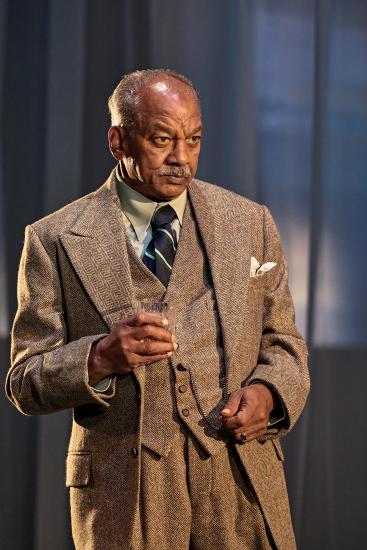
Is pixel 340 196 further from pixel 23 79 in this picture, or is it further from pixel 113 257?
pixel 113 257

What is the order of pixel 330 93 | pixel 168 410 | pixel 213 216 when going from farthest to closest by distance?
pixel 330 93, pixel 213 216, pixel 168 410

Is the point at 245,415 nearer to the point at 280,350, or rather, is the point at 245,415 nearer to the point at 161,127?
the point at 280,350

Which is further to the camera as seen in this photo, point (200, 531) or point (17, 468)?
point (17, 468)

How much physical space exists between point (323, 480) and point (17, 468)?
953mm

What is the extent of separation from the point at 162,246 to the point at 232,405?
0.37 m

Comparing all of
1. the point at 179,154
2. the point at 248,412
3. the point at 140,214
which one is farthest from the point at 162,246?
the point at 248,412

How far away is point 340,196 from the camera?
3291mm

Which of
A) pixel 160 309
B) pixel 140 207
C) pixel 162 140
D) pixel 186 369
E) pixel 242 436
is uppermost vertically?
pixel 162 140

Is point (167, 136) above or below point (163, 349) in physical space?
above

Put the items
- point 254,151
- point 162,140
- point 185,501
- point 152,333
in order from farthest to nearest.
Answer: point 254,151 < point 162,140 < point 185,501 < point 152,333

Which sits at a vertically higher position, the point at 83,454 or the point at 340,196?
the point at 340,196

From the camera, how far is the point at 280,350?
213 centimetres

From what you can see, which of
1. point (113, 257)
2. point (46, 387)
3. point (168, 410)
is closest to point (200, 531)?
point (168, 410)

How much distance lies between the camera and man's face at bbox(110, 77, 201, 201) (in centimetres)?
207
